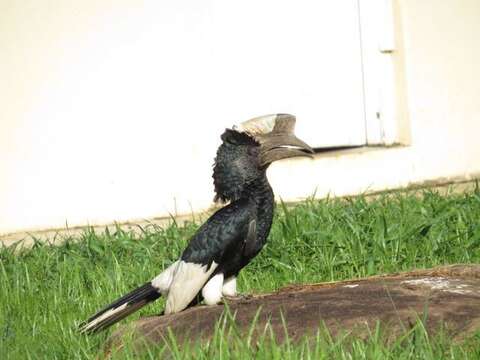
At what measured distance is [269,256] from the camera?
6.28 meters

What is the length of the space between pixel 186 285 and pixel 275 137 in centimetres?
78

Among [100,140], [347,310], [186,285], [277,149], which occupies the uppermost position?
[100,140]

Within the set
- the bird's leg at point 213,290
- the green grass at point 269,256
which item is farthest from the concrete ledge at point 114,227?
the bird's leg at point 213,290

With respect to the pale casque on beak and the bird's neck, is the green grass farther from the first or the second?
the pale casque on beak

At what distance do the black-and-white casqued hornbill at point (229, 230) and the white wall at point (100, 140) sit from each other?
290 centimetres

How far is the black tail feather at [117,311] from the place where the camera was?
4.76 m

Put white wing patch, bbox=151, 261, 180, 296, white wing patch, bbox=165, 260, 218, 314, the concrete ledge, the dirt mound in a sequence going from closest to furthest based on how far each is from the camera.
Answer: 1. the dirt mound
2. white wing patch, bbox=165, 260, 218, 314
3. white wing patch, bbox=151, 261, 180, 296
4. the concrete ledge

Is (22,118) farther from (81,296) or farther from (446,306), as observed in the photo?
(446,306)

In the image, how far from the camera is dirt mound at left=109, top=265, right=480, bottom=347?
166 inches

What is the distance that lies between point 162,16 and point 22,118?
1.20 m

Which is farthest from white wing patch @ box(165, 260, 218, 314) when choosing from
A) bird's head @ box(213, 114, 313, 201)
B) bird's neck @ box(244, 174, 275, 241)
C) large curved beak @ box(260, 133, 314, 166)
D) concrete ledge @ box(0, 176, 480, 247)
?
concrete ledge @ box(0, 176, 480, 247)

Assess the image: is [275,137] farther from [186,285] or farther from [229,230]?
[186,285]

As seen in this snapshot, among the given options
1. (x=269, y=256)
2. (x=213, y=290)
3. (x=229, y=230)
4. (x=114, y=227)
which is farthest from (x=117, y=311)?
(x=114, y=227)

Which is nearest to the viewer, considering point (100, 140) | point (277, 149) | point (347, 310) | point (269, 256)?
point (347, 310)
